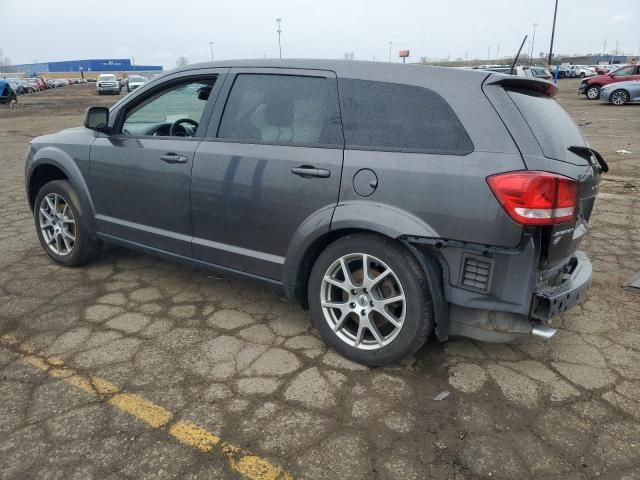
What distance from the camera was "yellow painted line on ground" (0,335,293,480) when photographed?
2117mm

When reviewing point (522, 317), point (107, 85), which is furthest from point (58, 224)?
point (107, 85)

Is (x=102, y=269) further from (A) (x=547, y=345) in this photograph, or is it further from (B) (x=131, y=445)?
(A) (x=547, y=345)

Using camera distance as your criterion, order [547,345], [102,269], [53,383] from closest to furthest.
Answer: [53,383] < [547,345] < [102,269]

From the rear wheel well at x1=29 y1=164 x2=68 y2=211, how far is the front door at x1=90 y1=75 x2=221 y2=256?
26.9 inches

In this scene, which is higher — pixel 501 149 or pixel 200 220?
pixel 501 149

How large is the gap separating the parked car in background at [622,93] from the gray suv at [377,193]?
21.4m

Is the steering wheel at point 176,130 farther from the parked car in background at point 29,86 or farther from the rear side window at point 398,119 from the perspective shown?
the parked car in background at point 29,86

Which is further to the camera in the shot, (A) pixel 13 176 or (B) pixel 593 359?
(A) pixel 13 176

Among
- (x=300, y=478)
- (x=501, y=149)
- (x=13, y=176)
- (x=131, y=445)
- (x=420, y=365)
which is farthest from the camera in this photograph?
(x=13, y=176)

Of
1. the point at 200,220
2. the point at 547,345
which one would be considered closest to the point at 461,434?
the point at 547,345

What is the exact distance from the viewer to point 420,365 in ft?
9.50

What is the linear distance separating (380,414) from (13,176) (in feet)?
27.6

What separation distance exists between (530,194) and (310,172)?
1.17 m

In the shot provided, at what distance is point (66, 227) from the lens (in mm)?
4309
